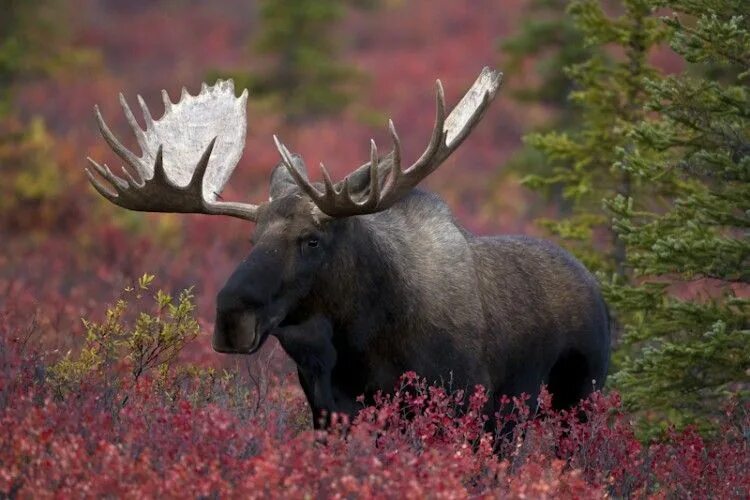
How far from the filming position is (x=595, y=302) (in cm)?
857

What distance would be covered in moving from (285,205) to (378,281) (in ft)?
2.15

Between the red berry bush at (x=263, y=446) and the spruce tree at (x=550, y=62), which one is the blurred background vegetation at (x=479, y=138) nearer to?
the spruce tree at (x=550, y=62)

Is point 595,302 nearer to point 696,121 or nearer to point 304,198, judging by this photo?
point 696,121

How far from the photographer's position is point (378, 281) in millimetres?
7492

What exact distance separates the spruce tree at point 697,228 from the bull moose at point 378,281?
0.51 metres

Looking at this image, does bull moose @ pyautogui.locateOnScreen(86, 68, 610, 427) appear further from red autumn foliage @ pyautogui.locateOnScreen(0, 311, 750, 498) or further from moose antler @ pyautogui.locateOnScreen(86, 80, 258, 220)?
red autumn foliage @ pyautogui.locateOnScreen(0, 311, 750, 498)

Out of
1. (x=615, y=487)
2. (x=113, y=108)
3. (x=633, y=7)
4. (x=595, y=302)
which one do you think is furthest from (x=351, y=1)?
(x=615, y=487)

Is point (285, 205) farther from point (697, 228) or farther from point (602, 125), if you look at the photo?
point (602, 125)

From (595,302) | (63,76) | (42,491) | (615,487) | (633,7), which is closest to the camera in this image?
(42,491)

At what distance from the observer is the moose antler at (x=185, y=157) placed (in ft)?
24.7

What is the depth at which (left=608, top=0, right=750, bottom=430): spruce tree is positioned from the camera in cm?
771

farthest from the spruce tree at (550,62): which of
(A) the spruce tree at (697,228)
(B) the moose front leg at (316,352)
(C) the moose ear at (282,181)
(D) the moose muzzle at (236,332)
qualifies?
(D) the moose muzzle at (236,332)

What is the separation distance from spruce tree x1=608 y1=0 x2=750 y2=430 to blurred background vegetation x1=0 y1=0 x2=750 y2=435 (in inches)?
0.6

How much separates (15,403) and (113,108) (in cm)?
1931
